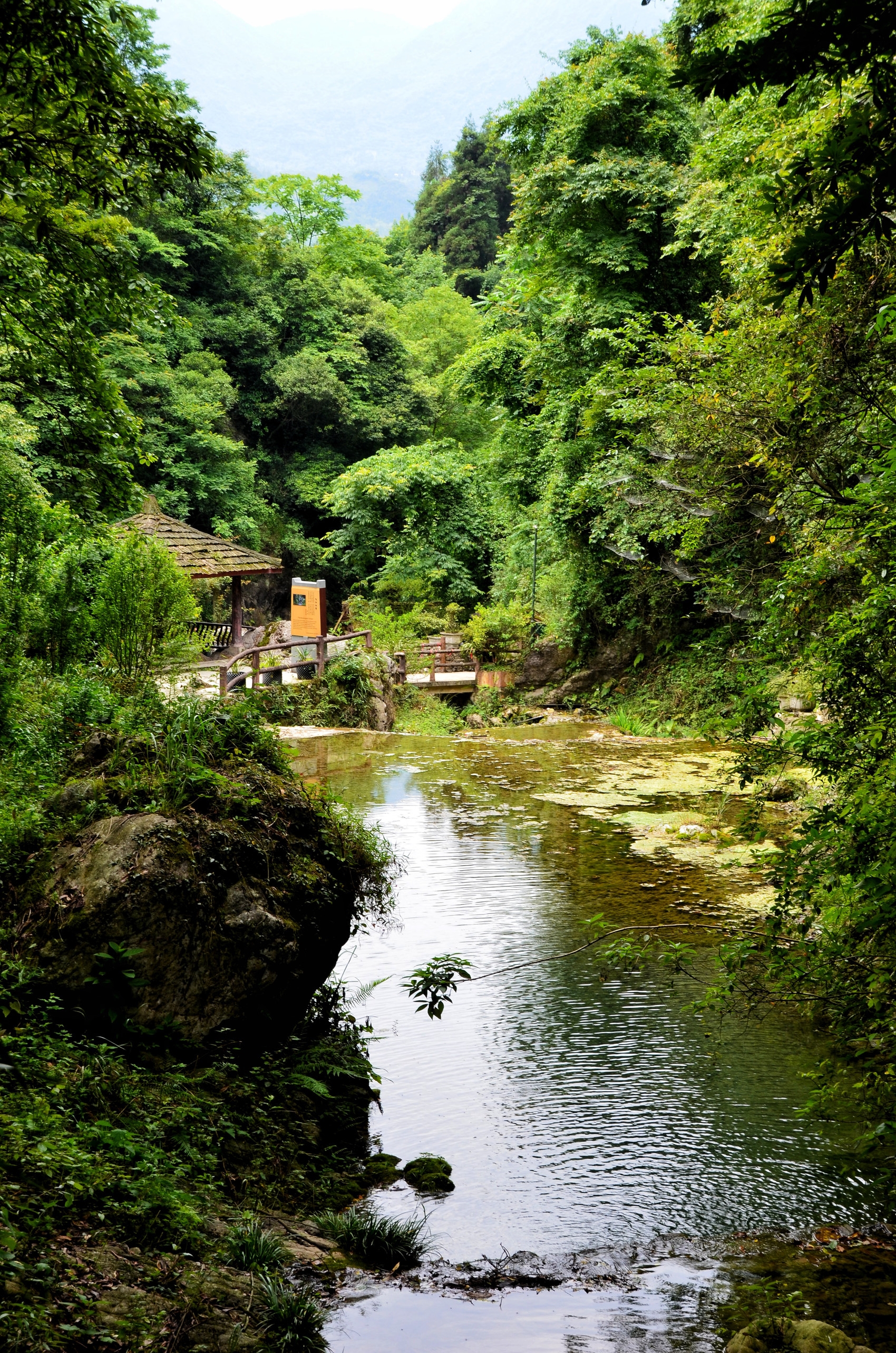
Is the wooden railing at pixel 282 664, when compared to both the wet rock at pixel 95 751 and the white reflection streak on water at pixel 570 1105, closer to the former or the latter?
the white reflection streak on water at pixel 570 1105

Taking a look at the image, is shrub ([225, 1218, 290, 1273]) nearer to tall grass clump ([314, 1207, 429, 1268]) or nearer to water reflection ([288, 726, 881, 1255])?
tall grass clump ([314, 1207, 429, 1268])

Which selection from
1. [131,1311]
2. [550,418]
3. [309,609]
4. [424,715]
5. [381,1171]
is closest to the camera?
[131,1311]

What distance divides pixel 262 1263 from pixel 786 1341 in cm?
191

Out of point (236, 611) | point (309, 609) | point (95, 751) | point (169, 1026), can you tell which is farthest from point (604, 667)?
point (169, 1026)

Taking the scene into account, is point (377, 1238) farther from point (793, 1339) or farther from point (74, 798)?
A: point (74, 798)

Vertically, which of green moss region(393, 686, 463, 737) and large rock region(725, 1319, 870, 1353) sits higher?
green moss region(393, 686, 463, 737)

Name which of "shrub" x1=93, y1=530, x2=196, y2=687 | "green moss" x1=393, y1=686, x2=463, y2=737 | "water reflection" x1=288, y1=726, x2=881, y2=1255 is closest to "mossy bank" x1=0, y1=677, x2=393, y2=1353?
"water reflection" x1=288, y1=726, x2=881, y2=1255

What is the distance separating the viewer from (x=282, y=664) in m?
17.5

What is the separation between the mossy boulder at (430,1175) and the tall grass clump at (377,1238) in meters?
0.39

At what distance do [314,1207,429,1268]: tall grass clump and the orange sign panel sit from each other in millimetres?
13935

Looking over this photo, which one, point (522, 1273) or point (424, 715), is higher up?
point (424, 715)

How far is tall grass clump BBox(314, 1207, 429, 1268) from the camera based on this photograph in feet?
13.8

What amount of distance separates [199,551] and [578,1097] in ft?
43.2

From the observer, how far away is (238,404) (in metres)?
26.8
